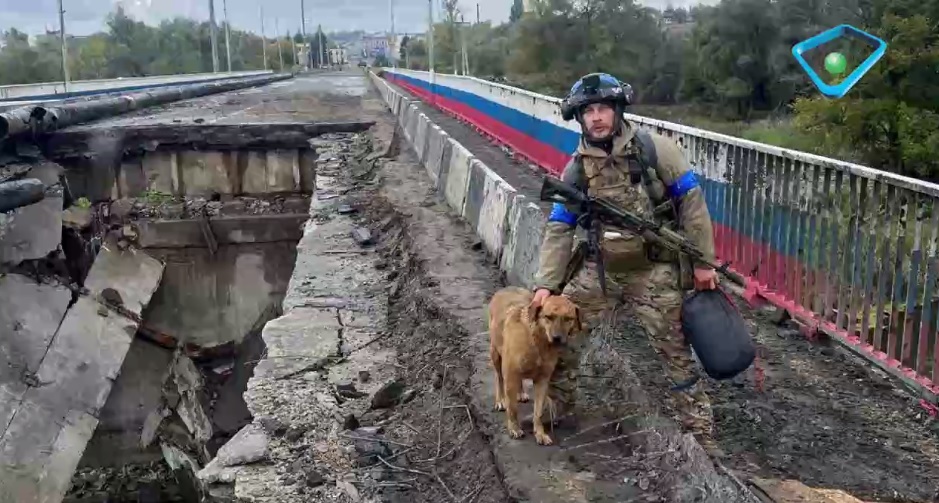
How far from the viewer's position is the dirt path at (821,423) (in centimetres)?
418

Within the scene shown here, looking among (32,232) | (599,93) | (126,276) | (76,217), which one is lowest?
(126,276)

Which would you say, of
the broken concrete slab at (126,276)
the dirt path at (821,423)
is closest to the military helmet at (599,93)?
the dirt path at (821,423)

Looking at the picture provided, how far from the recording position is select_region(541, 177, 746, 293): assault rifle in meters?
3.95

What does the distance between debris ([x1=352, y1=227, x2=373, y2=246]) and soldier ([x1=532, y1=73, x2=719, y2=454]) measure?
5535 mm

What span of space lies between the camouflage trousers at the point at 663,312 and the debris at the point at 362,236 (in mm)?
5572

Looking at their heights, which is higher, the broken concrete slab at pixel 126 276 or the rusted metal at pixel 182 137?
the rusted metal at pixel 182 137

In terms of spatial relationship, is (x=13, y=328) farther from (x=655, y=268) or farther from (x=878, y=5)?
(x=878, y=5)

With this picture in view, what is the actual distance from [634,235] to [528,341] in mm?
677

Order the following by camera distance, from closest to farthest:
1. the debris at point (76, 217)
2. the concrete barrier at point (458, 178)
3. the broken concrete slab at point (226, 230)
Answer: the concrete barrier at point (458, 178) < the debris at point (76, 217) < the broken concrete slab at point (226, 230)

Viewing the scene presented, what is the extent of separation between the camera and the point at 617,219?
13.3ft

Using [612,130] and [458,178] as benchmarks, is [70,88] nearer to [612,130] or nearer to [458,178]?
[458,178]

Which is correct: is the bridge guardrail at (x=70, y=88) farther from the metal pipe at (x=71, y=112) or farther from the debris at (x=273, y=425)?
the debris at (x=273, y=425)

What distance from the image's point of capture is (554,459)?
4188 millimetres

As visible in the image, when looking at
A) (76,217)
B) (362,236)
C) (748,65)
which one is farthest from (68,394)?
(748,65)
